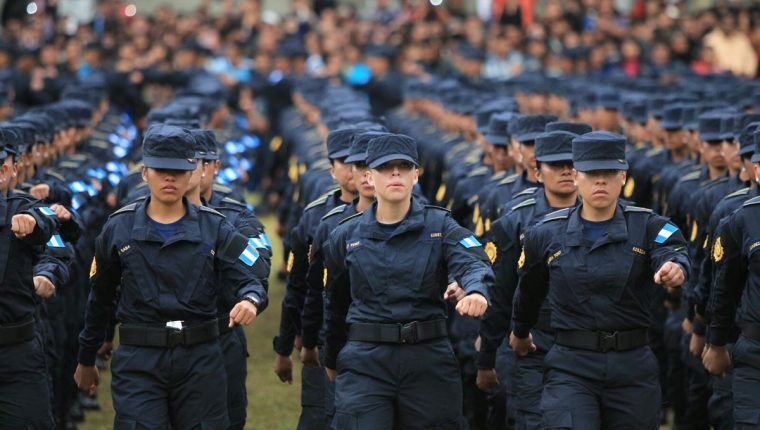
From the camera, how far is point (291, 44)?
29.2 metres

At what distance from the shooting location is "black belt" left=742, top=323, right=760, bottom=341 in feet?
24.8

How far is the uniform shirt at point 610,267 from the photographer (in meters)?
7.52

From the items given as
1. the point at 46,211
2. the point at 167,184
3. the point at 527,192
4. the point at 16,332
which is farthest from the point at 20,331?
the point at 527,192

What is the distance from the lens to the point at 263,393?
12.5 meters

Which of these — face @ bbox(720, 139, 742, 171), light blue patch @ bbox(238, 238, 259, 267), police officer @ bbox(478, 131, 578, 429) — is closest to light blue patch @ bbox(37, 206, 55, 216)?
light blue patch @ bbox(238, 238, 259, 267)

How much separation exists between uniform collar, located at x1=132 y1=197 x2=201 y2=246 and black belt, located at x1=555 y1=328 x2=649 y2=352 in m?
2.03

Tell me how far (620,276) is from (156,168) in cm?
249

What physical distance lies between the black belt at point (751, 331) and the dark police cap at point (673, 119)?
19.0 ft

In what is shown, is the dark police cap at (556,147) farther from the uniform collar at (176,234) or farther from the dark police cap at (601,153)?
the uniform collar at (176,234)

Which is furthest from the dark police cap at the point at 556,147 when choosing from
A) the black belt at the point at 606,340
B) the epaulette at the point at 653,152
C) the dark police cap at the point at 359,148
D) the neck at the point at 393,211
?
the epaulette at the point at 653,152

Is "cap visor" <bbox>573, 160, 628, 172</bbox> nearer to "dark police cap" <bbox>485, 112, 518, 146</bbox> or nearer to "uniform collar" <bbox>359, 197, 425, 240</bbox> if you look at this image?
"uniform collar" <bbox>359, 197, 425, 240</bbox>

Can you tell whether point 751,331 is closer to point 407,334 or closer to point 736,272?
point 736,272

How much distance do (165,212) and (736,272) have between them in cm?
306

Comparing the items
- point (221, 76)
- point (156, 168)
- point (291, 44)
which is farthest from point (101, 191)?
point (291, 44)
